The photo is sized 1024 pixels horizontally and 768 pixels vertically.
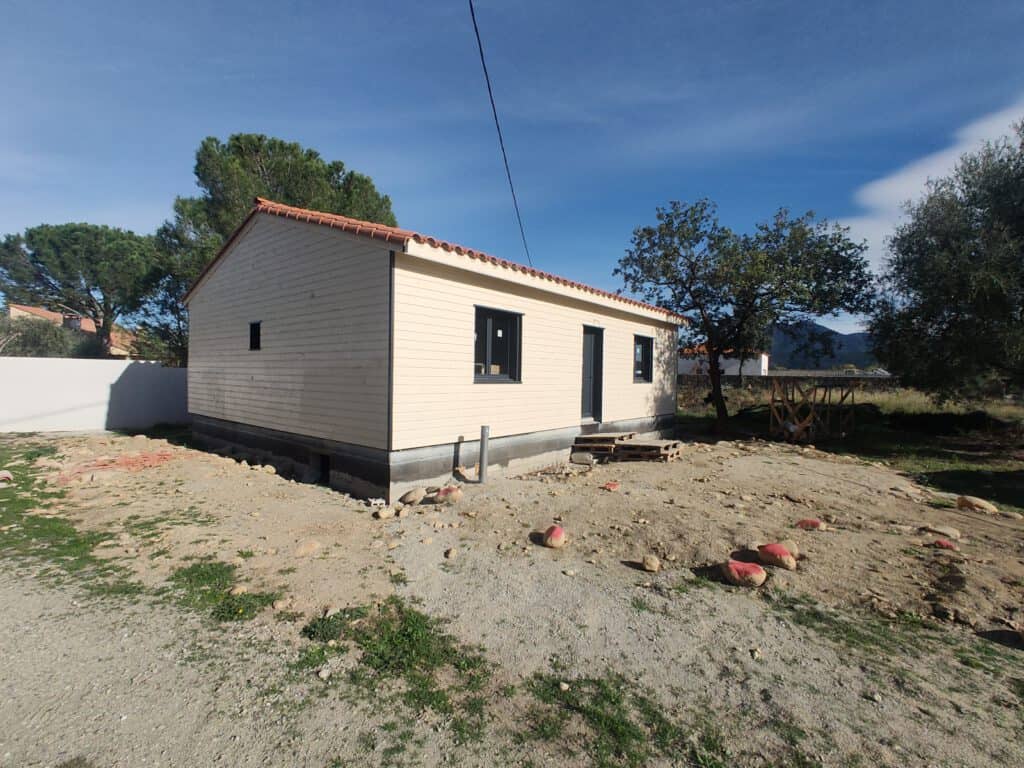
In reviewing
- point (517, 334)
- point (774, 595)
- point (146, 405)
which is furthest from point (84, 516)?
point (146, 405)

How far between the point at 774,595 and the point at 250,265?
1008 cm

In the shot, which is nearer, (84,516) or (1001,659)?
(1001,659)

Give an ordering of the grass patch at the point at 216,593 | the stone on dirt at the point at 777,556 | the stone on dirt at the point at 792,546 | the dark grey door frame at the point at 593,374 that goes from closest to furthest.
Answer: the grass patch at the point at 216,593 → the stone on dirt at the point at 777,556 → the stone on dirt at the point at 792,546 → the dark grey door frame at the point at 593,374

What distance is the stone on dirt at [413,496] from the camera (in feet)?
21.5

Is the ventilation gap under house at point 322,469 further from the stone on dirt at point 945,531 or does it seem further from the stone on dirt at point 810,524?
the stone on dirt at point 945,531

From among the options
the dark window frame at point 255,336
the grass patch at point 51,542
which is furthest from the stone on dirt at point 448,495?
the dark window frame at point 255,336

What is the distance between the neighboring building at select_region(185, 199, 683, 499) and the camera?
6.77 m

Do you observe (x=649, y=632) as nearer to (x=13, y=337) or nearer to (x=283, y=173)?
(x=283, y=173)

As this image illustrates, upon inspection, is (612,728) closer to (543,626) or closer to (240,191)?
(543,626)

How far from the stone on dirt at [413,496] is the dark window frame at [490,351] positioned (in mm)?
2007

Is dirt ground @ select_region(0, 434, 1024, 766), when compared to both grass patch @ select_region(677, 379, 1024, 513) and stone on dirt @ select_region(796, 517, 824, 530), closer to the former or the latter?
stone on dirt @ select_region(796, 517, 824, 530)

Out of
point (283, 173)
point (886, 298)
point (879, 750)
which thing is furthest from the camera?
point (283, 173)

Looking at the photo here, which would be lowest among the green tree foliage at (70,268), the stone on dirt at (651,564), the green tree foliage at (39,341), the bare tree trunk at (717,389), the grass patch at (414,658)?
the grass patch at (414,658)

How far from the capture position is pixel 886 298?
13.3 meters
